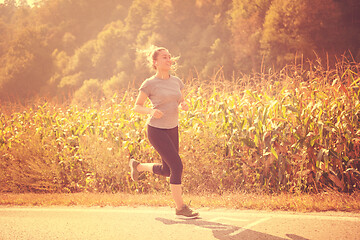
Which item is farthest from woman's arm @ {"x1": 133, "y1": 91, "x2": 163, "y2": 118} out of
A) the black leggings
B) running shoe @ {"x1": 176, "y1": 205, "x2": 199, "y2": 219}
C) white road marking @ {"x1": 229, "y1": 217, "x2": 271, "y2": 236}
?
white road marking @ {"x1": 229, "y1": 217, "x2": 271, "y2": 236}

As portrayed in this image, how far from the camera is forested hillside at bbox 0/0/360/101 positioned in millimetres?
23375

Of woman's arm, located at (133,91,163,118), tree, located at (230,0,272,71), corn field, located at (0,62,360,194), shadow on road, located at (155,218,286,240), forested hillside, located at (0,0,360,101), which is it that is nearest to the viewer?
shadow on road, located at (155,218,286,240)

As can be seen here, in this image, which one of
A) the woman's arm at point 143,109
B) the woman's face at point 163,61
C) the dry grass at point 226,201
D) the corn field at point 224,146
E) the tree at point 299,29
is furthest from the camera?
the tree at point 299,29

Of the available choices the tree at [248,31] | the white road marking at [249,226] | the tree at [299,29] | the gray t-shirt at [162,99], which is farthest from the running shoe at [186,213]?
the tree at [248,31]

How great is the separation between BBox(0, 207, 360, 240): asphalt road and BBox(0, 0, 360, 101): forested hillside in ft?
12.5

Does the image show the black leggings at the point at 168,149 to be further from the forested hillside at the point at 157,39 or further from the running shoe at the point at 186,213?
the forested hillside at the point at 157,39

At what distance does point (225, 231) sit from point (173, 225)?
703 millimetres

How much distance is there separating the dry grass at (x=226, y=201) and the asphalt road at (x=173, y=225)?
9.0 inches

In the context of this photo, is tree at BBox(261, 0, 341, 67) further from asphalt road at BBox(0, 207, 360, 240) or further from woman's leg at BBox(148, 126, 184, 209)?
woman's leg at BBox(148, 126, 184, 209)

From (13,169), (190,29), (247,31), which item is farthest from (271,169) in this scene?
(190,29)

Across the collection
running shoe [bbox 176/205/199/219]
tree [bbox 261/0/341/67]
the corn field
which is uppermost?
tree [bbox 261/0/341/67]

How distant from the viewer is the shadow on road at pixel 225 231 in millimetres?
4613

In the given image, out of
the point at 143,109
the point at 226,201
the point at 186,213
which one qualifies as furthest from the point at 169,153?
the point at 226,201

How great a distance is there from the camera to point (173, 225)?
522 centimetres
